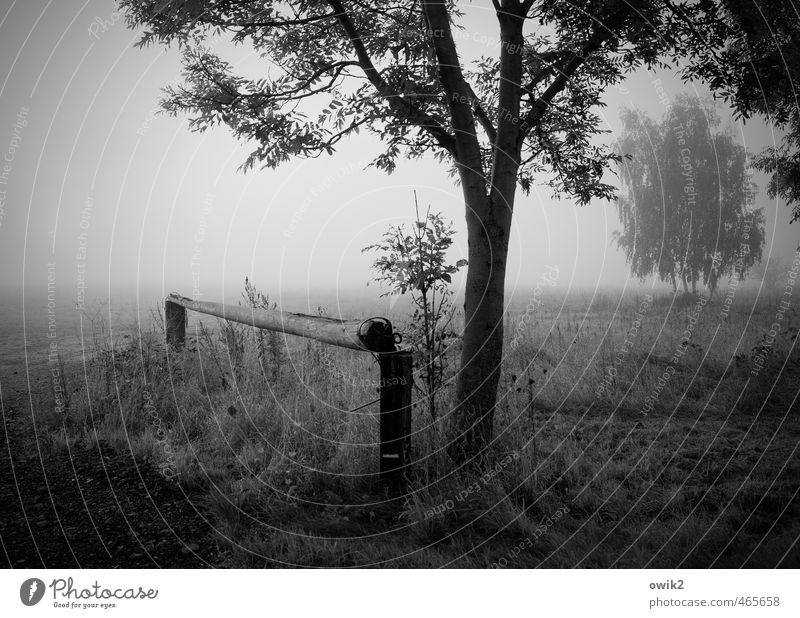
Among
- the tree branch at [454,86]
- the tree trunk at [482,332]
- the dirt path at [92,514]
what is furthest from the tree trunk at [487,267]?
the dirt path at [92,514]

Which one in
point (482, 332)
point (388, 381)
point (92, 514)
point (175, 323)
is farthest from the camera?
point (175, 323)

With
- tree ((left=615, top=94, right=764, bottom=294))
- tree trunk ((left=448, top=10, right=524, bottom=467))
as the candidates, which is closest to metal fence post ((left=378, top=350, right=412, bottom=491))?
tree trunk ((left=448, top=10, right=524, bottom=467))

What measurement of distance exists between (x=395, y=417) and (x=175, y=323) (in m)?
5.73

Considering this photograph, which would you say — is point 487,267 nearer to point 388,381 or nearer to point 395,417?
point 388,381

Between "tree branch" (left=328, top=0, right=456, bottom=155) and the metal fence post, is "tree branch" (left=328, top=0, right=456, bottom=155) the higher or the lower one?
the higher one

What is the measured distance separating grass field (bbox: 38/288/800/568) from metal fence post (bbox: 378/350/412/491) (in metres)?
0.15

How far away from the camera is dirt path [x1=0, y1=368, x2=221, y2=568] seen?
253 centimetres

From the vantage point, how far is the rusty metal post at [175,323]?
7.42 metres

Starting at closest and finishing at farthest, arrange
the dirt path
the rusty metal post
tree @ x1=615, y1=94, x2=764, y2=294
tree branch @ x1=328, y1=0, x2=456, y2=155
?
the dirt path < tree branch @ x1=328, y1=0, x2=456, y2=155 < the rusty metal post < tree @ x1=615, y1=94, x2=764, y2=294

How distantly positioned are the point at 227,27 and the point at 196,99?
682 millimetres

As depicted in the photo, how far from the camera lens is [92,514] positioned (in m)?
2.97

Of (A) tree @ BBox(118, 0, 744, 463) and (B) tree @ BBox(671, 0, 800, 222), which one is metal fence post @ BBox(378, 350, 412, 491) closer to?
(A) tree @ BBox(118, 0, 744, 463)

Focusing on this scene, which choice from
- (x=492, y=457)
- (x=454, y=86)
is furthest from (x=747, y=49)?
(x=492, y=457)
